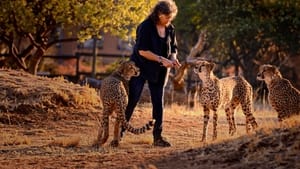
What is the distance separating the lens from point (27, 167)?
8961 millimetres

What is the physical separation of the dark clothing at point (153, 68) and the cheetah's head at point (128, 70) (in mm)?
79

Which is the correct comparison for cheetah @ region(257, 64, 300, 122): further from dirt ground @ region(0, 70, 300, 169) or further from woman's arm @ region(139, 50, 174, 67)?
woman's arm @ region(139, 50, 174, 67)

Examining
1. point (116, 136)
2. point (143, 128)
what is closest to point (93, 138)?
point (116, 136)

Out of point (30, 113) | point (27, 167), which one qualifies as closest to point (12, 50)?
point (30, 113)

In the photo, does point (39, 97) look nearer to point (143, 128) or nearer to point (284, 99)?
point (143, 128)

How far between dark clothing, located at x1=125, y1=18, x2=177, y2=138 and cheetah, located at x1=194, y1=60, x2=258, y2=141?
72cm

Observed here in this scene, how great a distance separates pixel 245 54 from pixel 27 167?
2127 cm

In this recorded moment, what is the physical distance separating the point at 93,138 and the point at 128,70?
1.79 m

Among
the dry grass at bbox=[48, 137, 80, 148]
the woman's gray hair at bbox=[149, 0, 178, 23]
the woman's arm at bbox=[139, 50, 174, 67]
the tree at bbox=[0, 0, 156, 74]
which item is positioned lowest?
the dry grass at bbox=[48, 137, 80, 148]

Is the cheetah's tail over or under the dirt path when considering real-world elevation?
over

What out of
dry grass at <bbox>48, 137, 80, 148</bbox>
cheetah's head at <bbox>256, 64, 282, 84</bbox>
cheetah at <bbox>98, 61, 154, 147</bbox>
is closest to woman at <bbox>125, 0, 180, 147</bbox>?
cheetah at <bbox>98, 61, 154, 147</bbox>

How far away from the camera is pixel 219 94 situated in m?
11.5

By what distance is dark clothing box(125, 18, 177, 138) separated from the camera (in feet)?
35.6

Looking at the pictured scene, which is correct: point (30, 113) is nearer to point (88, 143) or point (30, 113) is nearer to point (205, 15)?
point (88, 143)
